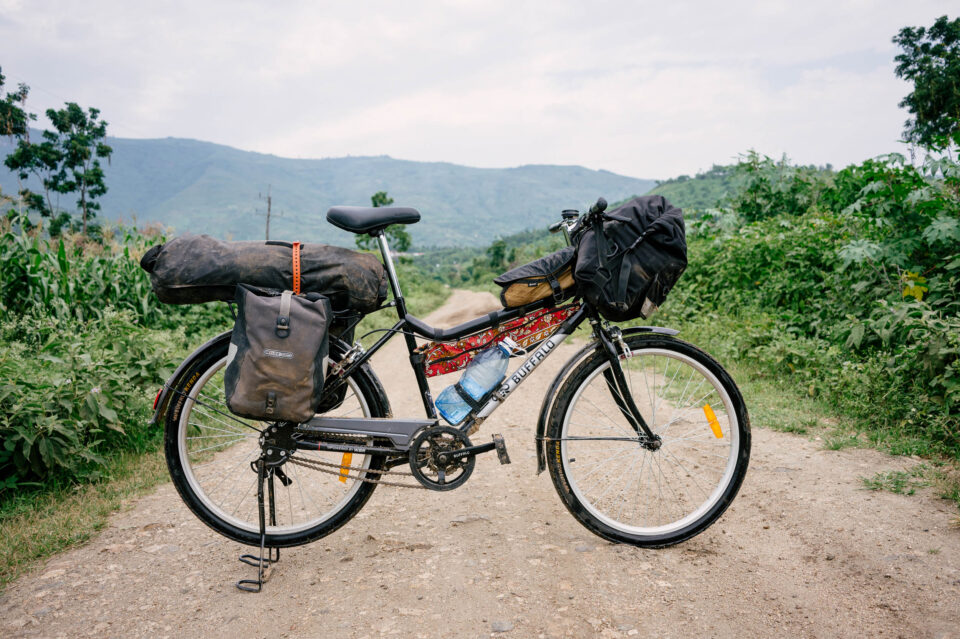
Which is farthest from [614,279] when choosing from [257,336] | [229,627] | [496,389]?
[229,627]

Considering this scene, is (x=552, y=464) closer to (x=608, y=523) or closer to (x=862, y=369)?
(x=608, y=523)

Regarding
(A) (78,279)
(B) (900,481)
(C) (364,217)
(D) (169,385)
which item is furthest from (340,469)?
(A) (78,279)

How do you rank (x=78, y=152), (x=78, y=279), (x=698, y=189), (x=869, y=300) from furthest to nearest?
1. (x=698, y=189)
2. (x=78, y=152)
3. (x=78, y=279)
4. (x=869, y=300)

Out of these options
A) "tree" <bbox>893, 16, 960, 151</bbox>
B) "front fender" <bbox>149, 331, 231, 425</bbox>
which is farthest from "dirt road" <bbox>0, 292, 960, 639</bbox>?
"tree" <bbox>893, 16, 960, 151</bbox>

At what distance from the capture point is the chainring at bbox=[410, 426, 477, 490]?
2.60 metres

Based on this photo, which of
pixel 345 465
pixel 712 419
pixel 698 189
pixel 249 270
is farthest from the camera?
pixel 698 189

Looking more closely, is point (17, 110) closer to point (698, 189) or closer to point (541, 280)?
point (541, 280)

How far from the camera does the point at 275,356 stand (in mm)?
2279

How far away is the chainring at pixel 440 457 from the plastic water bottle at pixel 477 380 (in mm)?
128

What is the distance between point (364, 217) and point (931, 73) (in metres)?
30.5

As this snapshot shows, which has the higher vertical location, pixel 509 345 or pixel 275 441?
pixel 509 345

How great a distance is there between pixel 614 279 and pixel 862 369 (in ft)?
9.92

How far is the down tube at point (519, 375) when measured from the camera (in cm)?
273

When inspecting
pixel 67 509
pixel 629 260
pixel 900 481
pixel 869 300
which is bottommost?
pixel 67 509
